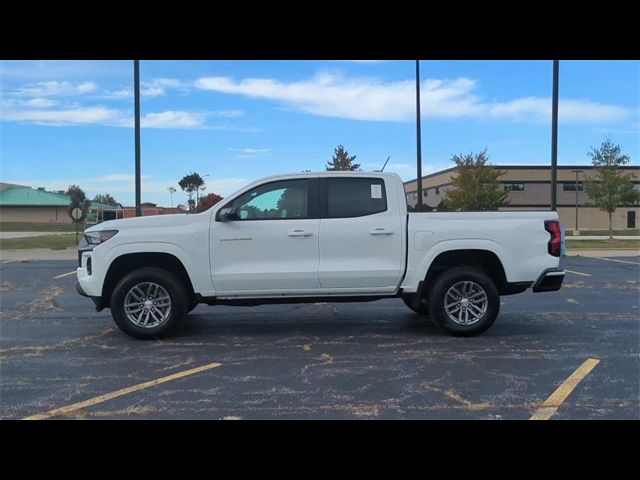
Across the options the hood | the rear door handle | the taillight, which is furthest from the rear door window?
the taillight

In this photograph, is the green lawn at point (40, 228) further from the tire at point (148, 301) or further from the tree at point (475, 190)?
the tire at point (148, 301)

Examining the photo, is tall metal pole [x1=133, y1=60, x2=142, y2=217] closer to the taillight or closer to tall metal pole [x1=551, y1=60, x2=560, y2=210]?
the taillight

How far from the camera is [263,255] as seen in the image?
653 centimetres

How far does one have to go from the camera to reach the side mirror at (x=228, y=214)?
6.47m

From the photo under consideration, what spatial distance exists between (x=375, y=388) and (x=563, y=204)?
219 feet

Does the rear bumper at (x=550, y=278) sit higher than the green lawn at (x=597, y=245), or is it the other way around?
the rear bumper at (x=550, y=278)

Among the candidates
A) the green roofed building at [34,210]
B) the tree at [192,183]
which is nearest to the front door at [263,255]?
the tree at [192,183]

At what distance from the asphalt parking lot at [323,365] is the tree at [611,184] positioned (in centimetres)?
2570

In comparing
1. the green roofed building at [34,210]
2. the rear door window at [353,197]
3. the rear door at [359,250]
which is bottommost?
the rear door at [359,250]

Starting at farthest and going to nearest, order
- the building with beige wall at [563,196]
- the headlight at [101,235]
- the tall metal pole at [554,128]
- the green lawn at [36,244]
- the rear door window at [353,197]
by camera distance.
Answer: the building with beige wall at [563,196]
the green lawn at [36,244]
the tall metal pole at [554,128]
the rear door window at [353,197]
the headlight at [101,235]

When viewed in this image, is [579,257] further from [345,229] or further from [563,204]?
[563,204]

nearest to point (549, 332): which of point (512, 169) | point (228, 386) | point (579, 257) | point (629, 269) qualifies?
point (228, 386)

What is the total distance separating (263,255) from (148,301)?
1.45 meters

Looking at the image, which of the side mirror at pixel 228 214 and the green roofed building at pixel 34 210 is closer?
the side mirror at pixel 228 214
